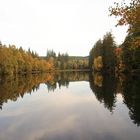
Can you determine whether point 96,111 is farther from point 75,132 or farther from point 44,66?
point 44,66

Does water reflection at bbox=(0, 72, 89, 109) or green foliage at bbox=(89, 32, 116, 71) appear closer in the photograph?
water reflection at bbox=(0, 72, 89, 109)

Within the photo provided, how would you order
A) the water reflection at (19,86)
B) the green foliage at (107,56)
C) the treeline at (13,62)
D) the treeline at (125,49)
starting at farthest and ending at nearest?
the green foliage at (107,56) → the treeline at (13,62) → the water reflection at (19,86) → the treeline at (125,49)

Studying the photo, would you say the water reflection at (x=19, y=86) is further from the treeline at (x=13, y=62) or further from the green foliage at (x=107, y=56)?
the green foliage at (x=107, y=56)

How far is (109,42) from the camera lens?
106m

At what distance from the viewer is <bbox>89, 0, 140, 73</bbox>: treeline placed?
1441 centimetres

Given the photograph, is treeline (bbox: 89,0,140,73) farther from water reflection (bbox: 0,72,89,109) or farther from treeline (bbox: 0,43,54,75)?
treeline (bbox: 0,43,54,75)

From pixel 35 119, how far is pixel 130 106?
26.7 ft

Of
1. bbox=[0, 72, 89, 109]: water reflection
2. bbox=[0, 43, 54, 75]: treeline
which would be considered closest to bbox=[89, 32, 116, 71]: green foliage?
bbox=[0, 72, 89, 109]: water reflection

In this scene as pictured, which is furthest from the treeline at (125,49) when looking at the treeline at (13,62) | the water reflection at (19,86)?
the treeline at (13,62)

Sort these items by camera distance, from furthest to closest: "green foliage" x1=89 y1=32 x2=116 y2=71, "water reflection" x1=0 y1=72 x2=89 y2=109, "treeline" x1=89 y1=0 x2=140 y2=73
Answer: "green foliage" x1=89 y1=32 x2=116 y2=71 < "water reflection" x1=0 y1=72 x2=89 y2=109 < "treeline" x1=89 y1=0 x2=140 y2=73

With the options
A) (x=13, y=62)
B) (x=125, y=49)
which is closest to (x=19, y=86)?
(x=125, y=49)

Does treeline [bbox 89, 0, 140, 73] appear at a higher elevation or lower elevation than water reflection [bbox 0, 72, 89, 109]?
higher

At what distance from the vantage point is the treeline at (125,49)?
1441cm

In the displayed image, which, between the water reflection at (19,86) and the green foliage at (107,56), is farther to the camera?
the green foliage at (107,56)
